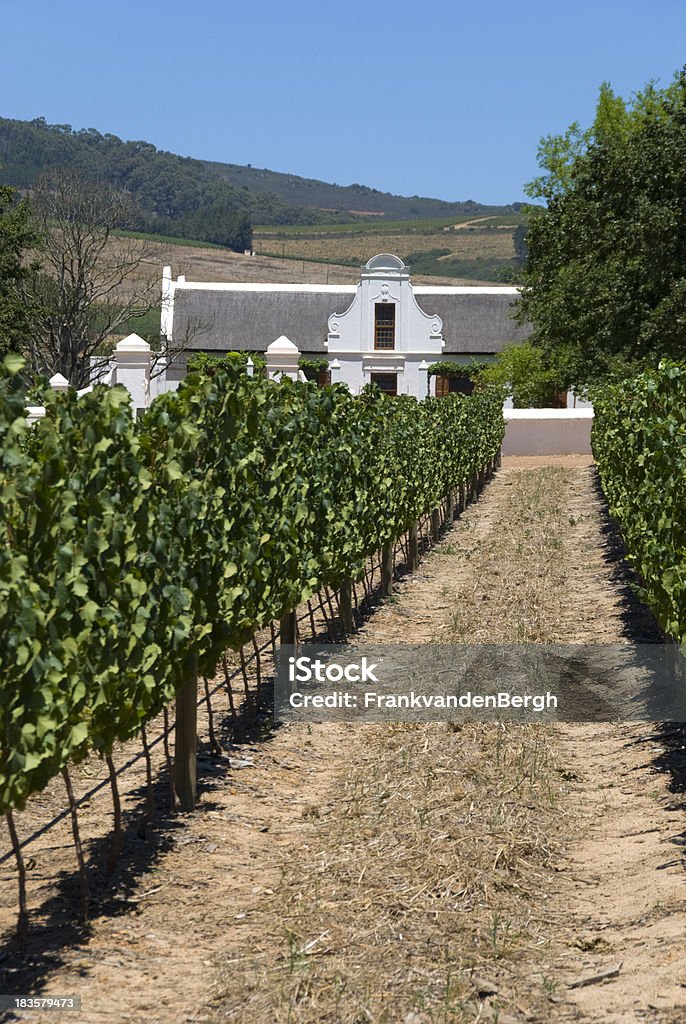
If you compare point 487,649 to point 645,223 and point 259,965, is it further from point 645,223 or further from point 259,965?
point 645,223

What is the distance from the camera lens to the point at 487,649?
37.7ft

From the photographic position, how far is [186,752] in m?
7.54

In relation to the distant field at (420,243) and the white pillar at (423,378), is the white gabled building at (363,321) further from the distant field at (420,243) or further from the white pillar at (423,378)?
the distant field at (420,243)

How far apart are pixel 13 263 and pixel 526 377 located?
20.4 metres

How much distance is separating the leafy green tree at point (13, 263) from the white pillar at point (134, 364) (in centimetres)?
1259

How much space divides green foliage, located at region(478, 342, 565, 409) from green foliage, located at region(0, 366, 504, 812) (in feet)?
120

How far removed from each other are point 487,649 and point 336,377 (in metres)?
43.9

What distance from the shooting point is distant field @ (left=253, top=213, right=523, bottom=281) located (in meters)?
164

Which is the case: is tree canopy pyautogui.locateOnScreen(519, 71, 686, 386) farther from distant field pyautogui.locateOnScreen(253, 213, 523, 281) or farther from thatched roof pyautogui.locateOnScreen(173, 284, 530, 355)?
distant field pyautogui.locateOnScreen(253, 213, 523, 281)

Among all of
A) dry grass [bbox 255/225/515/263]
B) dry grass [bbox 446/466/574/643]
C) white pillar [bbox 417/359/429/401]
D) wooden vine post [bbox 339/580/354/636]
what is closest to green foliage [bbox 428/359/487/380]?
white pillar [bbox 417/359/429/401]

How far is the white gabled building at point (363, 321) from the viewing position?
55.7 m

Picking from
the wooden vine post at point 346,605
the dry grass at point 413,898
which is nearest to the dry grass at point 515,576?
the wooden vine post at point 346,605

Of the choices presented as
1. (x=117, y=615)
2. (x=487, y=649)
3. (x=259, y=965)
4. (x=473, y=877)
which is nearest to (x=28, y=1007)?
(x=259, y=965)

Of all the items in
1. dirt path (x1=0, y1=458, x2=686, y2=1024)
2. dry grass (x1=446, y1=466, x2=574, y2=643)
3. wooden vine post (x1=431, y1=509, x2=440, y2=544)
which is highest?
wooden vine post (x1=431, y1=509, x2=440, y2=544)
